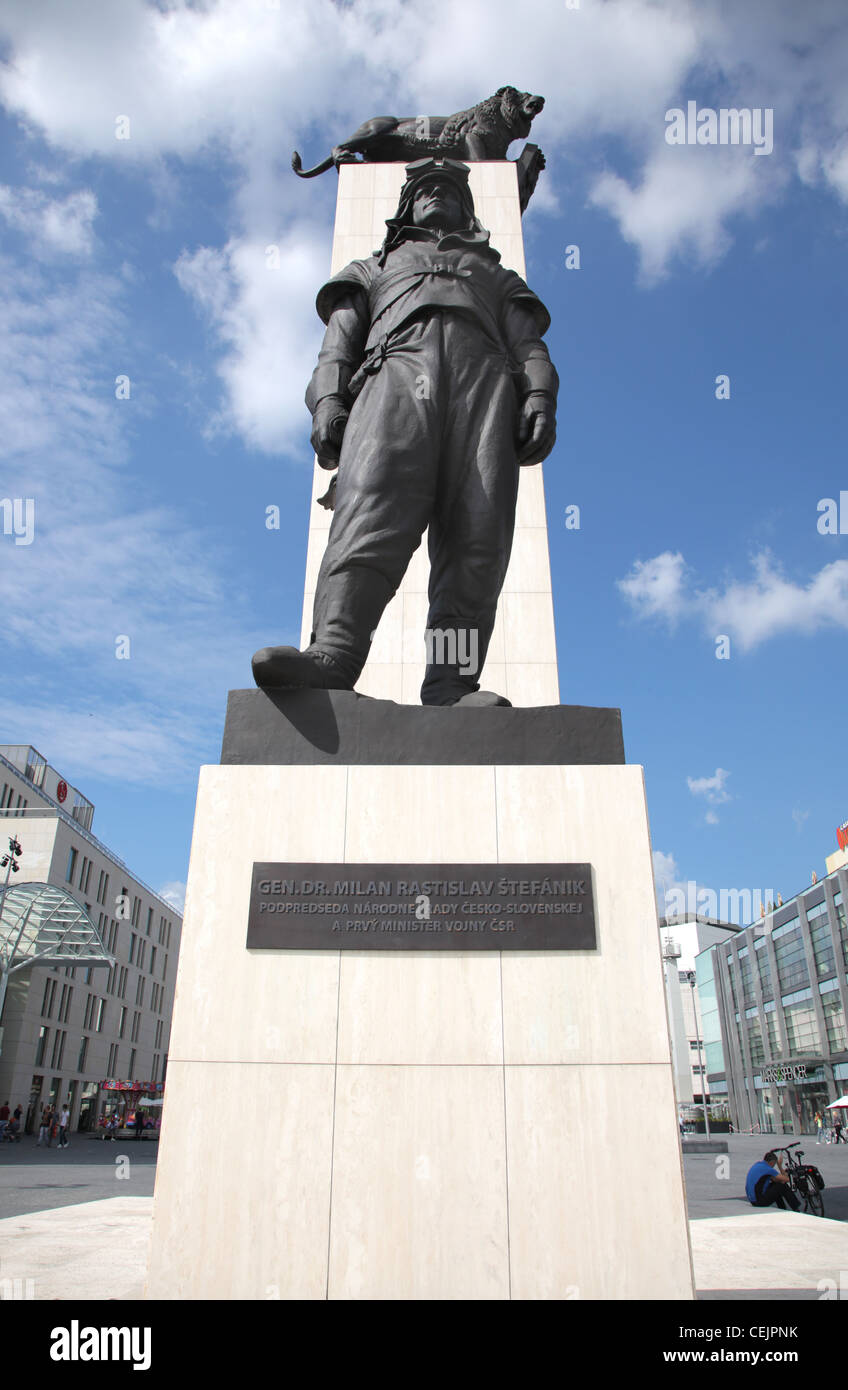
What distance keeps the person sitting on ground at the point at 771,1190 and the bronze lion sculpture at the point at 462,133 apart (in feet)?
56.1

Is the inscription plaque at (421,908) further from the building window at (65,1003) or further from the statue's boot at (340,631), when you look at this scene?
the building window at (65,1003)

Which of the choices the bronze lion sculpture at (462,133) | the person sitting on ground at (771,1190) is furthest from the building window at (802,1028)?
the bronze lion sculpture at (462,133)

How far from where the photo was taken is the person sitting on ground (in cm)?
1109

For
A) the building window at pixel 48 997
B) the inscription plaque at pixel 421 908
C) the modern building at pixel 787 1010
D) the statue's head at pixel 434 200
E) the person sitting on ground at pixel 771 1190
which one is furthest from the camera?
the modern building at pixel 787 1010

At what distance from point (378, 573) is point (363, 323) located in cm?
182

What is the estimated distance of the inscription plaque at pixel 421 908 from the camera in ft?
10.9

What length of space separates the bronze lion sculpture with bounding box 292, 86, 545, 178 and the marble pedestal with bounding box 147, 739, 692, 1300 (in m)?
Answer: 15.4

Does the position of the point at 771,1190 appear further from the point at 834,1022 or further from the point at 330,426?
the point at 834,1022

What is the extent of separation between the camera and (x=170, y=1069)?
10.3 feet

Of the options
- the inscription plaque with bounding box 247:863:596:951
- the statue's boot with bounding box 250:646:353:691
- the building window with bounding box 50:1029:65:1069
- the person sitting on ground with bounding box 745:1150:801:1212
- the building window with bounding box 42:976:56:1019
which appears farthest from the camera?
the building window with bounding box 50:1029:65:1069

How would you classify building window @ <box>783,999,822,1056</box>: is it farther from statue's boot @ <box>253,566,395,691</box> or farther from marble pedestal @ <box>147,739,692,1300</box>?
statue's boot @ <box>253,566,395,691</box>

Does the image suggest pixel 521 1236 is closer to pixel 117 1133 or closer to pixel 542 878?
pixel 542 878

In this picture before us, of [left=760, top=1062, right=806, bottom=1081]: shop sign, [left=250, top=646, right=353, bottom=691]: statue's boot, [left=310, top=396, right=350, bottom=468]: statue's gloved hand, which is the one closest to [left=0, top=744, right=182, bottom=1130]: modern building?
[left=310, top=396, right=350, bottom=468]: statue's gloved hand

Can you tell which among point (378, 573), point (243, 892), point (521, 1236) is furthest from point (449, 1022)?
point (378, 573)
